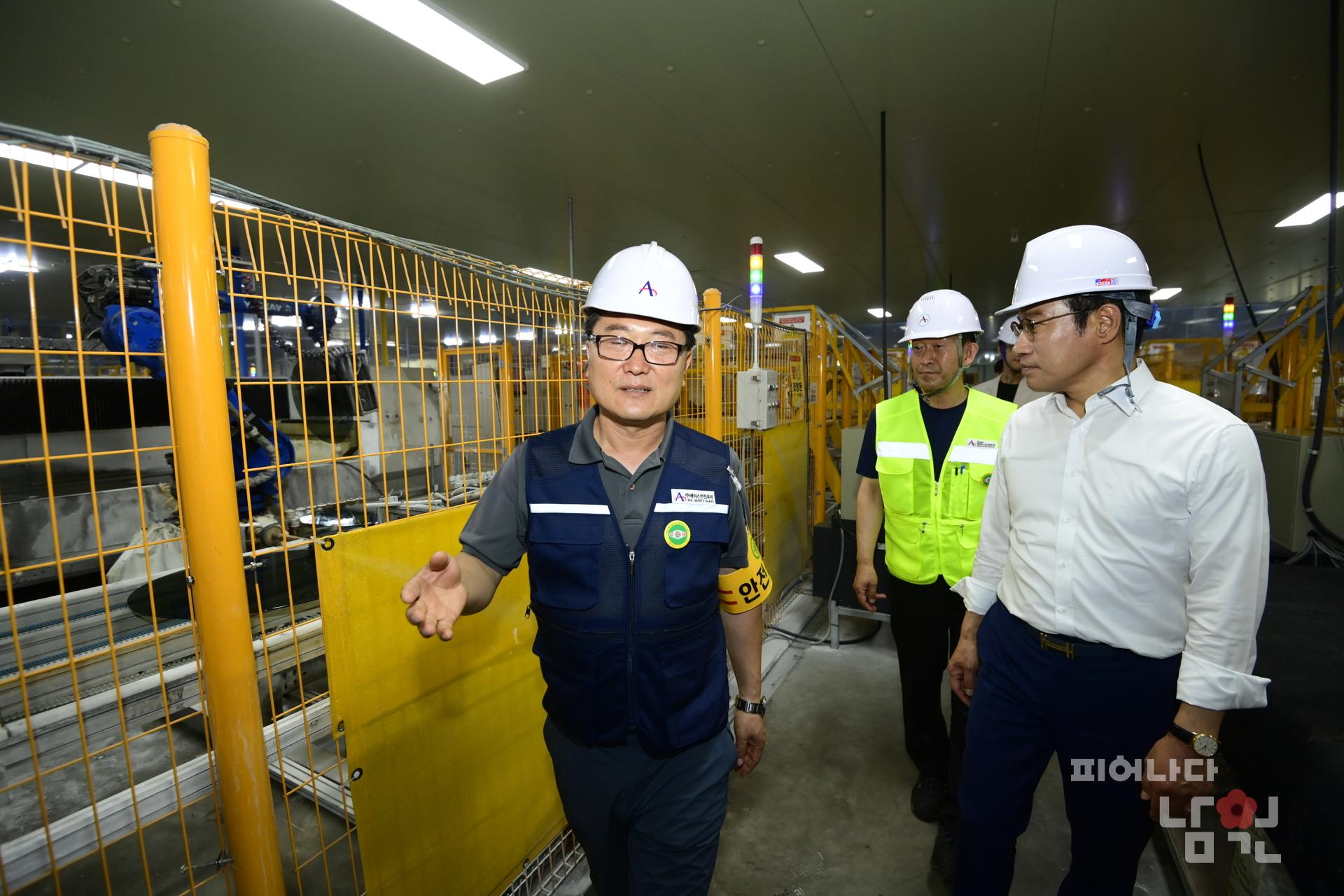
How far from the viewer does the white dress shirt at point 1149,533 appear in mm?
1373

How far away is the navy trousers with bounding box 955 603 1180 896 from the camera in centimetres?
153

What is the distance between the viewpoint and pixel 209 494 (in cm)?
115

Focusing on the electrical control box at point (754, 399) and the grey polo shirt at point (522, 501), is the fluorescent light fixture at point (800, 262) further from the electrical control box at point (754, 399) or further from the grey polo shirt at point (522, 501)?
the grey polo shirt at point (522, 501)

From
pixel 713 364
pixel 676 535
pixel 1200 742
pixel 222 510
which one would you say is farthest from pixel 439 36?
pixel 1200 742

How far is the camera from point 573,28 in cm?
360

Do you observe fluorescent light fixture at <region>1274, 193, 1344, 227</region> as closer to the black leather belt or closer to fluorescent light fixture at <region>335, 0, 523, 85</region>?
the black leather belt

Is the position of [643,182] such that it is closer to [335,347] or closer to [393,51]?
[393,51]

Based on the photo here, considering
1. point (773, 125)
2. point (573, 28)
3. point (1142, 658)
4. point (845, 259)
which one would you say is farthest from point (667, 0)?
point (845, 259)

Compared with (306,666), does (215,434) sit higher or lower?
higher

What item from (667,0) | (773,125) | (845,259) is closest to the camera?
(667,0)

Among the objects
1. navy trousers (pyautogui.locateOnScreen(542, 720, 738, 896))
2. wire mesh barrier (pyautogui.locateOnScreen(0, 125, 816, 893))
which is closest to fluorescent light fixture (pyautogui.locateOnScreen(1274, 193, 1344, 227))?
wire mesh barrier (pyautogui.locateOnScreen(0, 125, 816, 893))

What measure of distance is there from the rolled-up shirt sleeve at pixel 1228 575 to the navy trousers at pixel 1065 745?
0.15 m

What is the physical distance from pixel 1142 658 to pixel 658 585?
1283 mm

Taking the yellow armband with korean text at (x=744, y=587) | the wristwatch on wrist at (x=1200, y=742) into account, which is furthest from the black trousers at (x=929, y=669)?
the yellow armband with korean text at (x=744, y=587)
